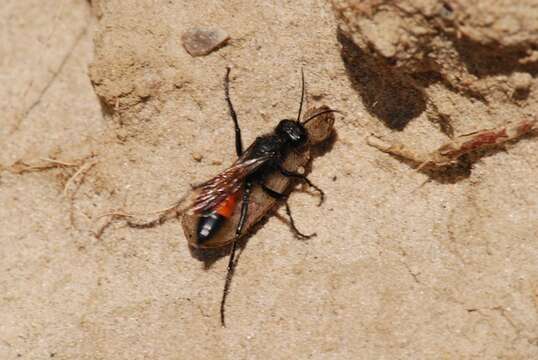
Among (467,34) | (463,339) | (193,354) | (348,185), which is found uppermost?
(467,34)

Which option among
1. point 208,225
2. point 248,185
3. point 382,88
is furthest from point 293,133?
point 208,225

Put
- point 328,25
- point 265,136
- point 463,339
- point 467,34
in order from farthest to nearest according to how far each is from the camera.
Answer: point 265,136, point 328,25, point 463,339, point 467,34

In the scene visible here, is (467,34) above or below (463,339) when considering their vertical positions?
above

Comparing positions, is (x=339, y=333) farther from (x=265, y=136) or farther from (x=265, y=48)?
(x=265, y=48)

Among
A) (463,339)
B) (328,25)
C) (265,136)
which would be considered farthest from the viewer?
(265,136)

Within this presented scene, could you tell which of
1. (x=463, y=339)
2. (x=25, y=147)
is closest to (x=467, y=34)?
(x=463, y=339)

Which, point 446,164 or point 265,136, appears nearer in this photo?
point 446,164

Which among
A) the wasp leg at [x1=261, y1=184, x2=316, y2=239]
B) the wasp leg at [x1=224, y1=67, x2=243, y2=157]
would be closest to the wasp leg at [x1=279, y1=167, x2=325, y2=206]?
the wasp leg at [x1=261, y1=184, x2=316, y2=239]

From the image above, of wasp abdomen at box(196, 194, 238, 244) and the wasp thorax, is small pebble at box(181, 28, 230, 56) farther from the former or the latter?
wasp abdomen at box(196, 194, 238, 244)
